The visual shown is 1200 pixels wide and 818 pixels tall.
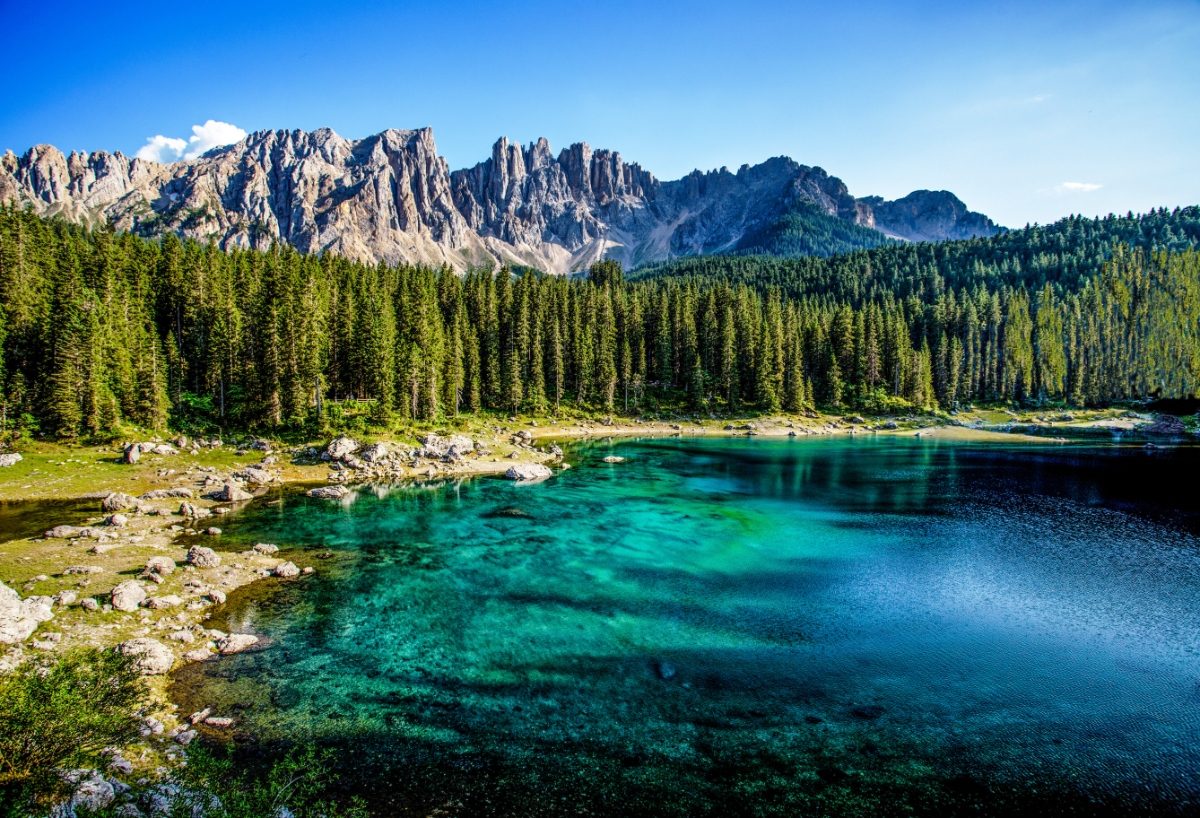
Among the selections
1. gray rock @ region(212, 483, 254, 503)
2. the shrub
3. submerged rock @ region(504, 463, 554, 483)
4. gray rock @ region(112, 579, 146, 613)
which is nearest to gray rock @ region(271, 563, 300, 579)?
gray rock @ region(112, 579, 146, 613)

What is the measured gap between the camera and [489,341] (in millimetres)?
118250

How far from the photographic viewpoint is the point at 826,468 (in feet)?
264

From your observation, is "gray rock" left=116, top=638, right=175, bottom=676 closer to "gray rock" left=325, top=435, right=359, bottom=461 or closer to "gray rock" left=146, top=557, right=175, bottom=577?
"gray rock" left=146, top=557, right=175, bottom=577

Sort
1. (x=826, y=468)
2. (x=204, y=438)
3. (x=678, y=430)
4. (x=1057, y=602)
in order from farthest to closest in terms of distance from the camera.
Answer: (x=678, y=430), (x=826, y=468), (x=204, y=438), (x=1057, y=602)

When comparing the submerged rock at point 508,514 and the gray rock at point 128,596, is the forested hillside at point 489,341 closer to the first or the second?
the submerged rock at point 508,514

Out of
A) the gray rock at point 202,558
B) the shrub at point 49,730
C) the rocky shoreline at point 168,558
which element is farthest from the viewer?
the gray rock at point 202,558

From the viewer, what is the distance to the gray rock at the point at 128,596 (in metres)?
28.1

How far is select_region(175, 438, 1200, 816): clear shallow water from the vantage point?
18.7 meters

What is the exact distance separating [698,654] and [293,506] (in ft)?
139

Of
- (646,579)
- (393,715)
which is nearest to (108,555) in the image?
(393,715)

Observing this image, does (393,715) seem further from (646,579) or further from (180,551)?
(180,551)

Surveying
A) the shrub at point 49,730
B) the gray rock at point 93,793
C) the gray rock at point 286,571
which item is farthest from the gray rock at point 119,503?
the gray rock at point 93,793

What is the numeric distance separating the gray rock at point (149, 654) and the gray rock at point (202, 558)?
10.6 m

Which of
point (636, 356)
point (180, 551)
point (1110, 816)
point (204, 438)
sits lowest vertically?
point (1110, 816)
